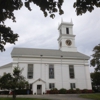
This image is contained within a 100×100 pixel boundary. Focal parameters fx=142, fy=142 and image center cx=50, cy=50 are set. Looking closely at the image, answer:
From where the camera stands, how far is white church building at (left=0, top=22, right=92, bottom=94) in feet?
118

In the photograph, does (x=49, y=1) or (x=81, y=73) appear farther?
(x=81, y=73)

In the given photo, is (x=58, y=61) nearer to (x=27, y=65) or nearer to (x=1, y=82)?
(x=27, y=65)

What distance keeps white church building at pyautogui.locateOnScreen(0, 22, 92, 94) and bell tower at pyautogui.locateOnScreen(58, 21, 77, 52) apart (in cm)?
318

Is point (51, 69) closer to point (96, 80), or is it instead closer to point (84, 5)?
point (96, 80)

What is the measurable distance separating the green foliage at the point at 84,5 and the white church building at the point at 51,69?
105 feet

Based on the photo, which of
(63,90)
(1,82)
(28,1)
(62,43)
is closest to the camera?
(28,1)

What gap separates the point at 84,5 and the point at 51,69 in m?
34.8

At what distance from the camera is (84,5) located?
396 centimetres

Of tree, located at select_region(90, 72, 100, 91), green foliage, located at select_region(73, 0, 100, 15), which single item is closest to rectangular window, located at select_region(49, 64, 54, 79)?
tree, located at select_region(90, 72, 100, 91)

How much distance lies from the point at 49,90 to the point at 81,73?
10.7 meters

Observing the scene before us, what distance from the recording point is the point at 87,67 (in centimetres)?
4091

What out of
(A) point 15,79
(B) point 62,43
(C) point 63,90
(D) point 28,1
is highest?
(B) point 62,43

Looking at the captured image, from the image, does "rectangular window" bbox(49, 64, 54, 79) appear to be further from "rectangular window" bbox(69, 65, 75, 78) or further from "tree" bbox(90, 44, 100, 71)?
"tree" bbox(90, 44, 100, 71)

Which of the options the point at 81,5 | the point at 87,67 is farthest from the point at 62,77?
the point at 81,5
